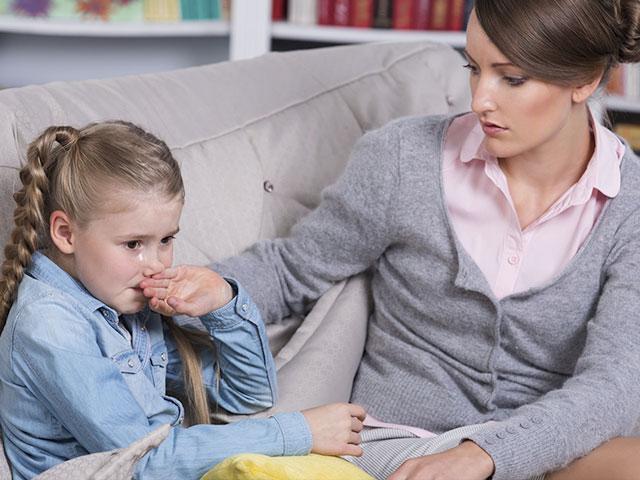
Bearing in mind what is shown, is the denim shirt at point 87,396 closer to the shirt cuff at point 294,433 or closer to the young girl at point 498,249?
the shirt cuff at point 294,433

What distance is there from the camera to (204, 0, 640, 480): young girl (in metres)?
1.38

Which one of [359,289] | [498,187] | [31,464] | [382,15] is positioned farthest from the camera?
[382,15]

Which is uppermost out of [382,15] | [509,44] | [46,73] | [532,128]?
[509,44]

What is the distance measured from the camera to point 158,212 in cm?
114

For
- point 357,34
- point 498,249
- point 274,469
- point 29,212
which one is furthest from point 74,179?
point 357,34

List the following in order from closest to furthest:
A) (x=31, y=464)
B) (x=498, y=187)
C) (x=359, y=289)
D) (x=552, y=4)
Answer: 1. (x=31, y=464)
2. (x=552, y=4)
3. (x=498, y=187)
4. (x=359, y=289)

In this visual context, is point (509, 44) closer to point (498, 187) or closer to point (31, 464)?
point (498, 187)

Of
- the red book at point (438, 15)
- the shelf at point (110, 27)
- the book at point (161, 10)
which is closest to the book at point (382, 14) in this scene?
the red book at point (438, 15)

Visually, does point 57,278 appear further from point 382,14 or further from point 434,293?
point 382,14

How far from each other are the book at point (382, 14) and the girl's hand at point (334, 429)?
2.04 meters

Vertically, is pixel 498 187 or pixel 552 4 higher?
pixel 552 4

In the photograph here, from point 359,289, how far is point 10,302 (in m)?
0.64

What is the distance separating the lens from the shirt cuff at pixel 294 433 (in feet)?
3.90

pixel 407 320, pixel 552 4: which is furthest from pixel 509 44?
pixel 407 320
